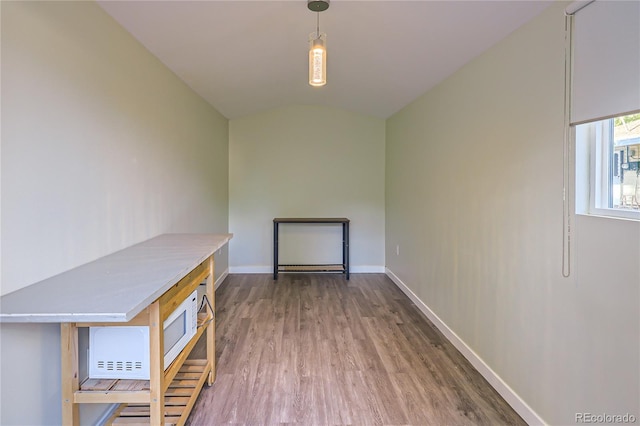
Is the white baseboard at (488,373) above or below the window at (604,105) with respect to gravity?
below

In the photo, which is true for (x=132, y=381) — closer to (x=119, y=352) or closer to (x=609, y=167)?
(x=119, y=352)

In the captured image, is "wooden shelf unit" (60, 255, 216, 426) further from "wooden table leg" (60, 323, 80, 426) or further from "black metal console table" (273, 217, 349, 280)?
"black metal console table" (273, 217, 349, 280)

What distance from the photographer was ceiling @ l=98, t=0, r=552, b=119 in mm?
2076

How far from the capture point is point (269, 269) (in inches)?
215

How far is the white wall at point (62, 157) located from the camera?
1347 millimetres

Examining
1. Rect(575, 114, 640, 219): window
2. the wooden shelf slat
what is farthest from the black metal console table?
Rect(575, 114, 640, 219): window

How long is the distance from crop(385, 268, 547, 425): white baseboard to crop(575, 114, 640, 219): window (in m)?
1.11

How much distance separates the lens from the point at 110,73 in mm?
2010

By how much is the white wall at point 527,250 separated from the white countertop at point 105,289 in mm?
1734

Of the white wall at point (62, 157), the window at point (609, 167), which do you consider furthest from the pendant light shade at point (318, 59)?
the window at point (609, 167)

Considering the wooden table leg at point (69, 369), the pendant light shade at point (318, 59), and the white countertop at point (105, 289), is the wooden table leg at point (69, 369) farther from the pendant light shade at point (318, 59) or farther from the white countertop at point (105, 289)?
the pendant light shade at point (318, 59)

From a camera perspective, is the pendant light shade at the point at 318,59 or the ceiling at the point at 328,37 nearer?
the pendant light shade at the point at 318,59

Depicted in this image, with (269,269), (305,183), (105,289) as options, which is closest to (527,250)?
(105,289)

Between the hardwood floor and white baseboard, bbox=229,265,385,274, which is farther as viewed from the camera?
white baseboard, bbox=229,265,385,274
